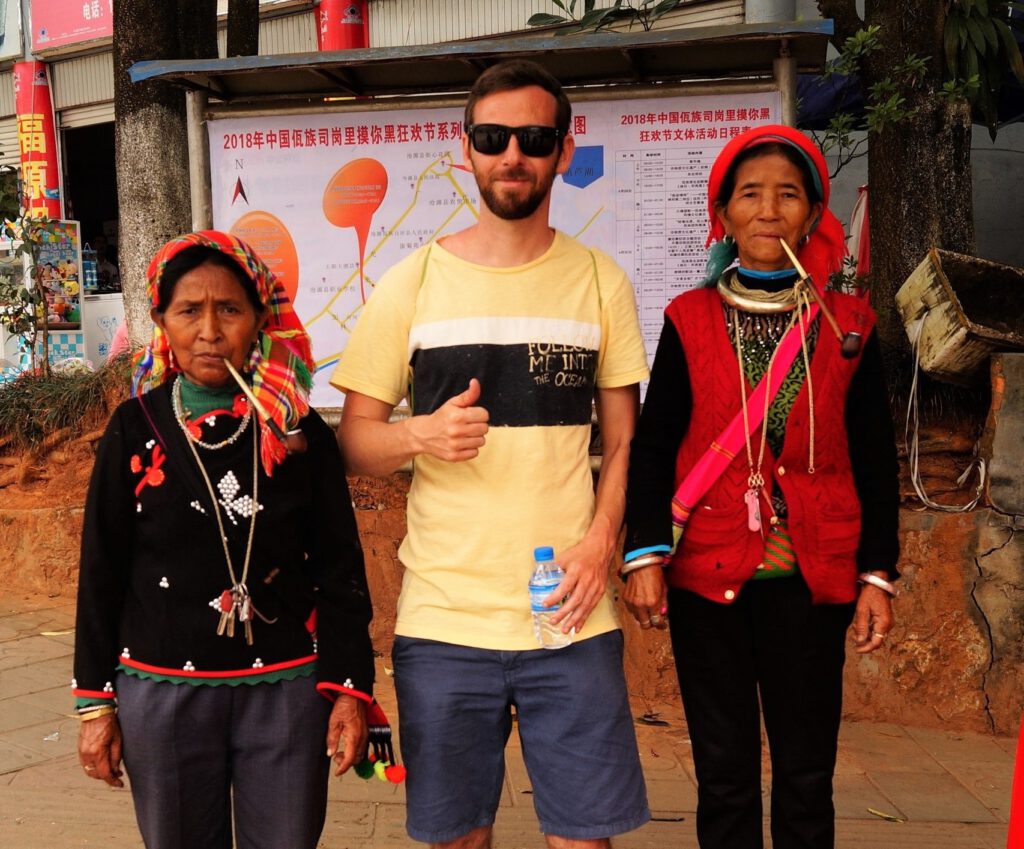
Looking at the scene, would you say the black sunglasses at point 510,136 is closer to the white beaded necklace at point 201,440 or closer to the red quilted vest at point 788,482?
the red quilted vest at point 788,482

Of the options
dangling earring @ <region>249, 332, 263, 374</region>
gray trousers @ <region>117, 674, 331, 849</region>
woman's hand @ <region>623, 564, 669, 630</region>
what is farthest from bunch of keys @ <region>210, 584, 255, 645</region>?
woman's hand @ <region>623, 564, 669, 630</region>

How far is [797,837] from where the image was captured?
8.66 feet

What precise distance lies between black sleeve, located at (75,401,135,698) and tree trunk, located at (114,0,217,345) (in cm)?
411

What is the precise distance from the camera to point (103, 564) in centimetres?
239

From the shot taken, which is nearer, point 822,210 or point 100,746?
point 100,746

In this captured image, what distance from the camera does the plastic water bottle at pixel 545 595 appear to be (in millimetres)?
2410

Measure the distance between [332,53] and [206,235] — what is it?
2.00m

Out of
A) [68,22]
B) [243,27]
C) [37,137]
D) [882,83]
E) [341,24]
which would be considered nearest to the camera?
[882,83]

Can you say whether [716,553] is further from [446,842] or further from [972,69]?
[972,69]

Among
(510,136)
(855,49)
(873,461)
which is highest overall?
(855,49)

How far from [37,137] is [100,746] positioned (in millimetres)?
13126

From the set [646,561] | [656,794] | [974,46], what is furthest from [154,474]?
[974,46]

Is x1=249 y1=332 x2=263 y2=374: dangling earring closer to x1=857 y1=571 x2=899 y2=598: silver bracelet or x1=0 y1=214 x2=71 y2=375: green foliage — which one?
x1=857 y1=571 x2=899 y2=598: silver bracelet

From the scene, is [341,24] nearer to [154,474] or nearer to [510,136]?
[510,136]
